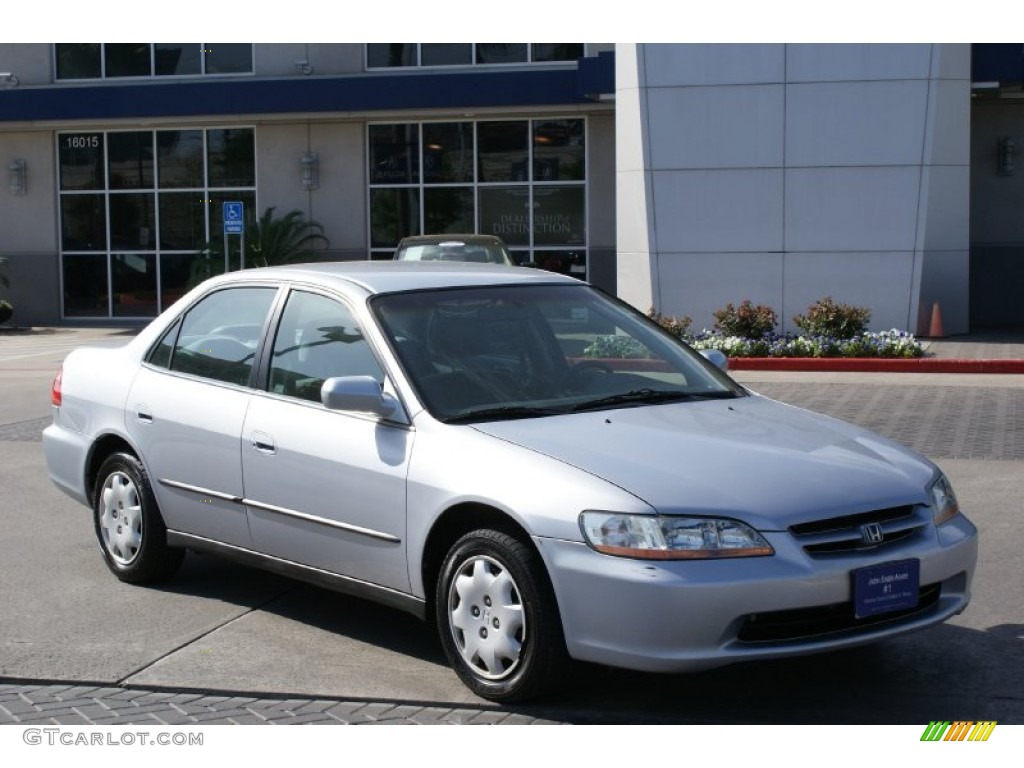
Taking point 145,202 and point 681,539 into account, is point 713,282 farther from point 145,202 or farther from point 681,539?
point 681,539

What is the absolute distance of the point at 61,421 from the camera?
774 cm

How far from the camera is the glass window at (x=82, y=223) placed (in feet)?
103

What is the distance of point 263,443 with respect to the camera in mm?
6238

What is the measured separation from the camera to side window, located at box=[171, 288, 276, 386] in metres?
6.66

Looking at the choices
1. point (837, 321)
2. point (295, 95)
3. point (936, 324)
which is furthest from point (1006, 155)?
point (295, 95)

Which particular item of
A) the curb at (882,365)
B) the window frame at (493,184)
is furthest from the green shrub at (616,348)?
the window frame at (493,184)

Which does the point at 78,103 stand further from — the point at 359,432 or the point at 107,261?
the point at 359,432

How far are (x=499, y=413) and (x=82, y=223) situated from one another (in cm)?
2748

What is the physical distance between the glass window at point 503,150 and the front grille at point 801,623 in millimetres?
24812

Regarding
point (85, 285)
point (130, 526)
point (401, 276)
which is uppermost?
point (401, 276)

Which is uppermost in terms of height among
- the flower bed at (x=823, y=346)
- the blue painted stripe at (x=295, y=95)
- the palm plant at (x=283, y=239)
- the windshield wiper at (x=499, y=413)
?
the blue painted stripe at (x=295, y=95)

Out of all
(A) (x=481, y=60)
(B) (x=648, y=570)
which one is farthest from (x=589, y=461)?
(A) (x=481, y=60)

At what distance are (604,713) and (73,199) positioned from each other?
28.2 metres
